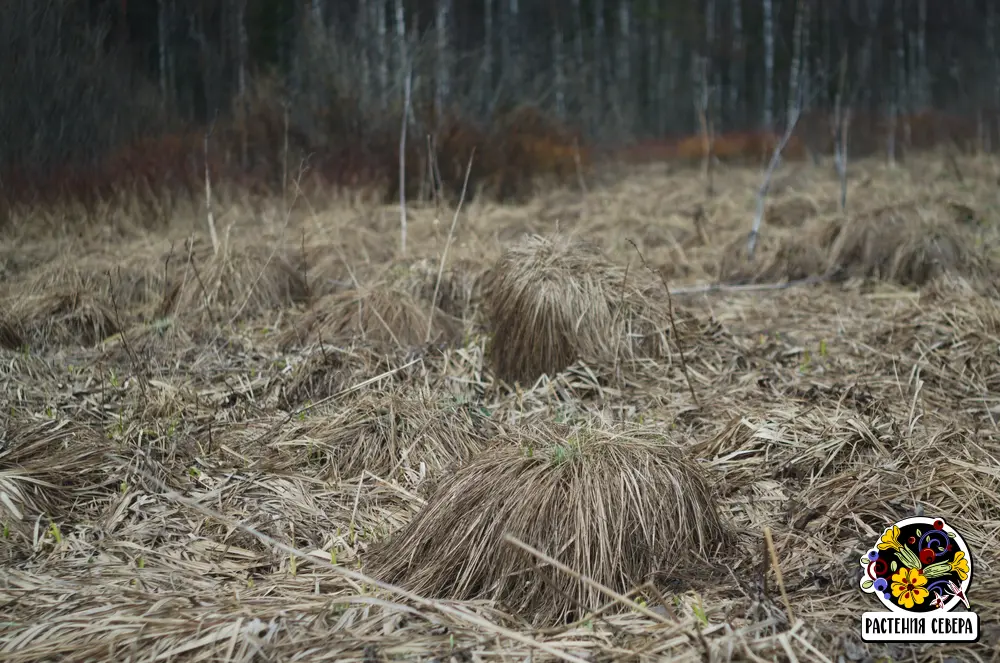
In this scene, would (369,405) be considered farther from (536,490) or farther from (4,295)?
(4,295)

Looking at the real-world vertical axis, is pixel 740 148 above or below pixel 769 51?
below

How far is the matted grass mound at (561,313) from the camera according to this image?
369 cm

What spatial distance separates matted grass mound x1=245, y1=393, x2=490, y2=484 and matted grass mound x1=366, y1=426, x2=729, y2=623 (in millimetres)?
609

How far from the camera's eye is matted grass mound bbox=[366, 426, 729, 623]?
2090mm

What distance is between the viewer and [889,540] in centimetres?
207

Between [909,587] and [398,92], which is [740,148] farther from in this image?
[909,587]

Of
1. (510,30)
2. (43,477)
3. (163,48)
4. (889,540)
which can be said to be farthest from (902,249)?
(510,30)

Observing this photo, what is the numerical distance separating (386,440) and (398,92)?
8066 millimetres

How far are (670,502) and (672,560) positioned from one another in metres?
0.15

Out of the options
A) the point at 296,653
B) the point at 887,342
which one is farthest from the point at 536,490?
the point at 887,342

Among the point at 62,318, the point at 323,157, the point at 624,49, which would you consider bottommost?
the point at 62,318

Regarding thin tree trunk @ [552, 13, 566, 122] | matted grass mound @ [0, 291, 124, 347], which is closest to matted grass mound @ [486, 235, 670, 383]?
matted grass mound @ [0, 291, 124, 347]

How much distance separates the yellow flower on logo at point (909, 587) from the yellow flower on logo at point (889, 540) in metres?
0.09

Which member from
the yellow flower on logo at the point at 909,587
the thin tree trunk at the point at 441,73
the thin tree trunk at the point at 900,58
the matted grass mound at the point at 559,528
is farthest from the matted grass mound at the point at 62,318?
the thin tree trunk at the point at 900,58
